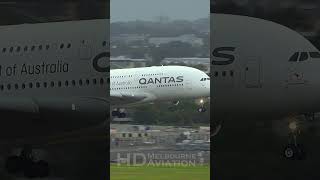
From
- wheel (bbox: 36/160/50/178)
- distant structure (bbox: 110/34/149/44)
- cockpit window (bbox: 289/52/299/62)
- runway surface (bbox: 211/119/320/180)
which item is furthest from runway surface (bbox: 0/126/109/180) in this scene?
cockpit window (bbox: 289/52/299/62)

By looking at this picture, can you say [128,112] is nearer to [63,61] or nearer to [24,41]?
[63,61]

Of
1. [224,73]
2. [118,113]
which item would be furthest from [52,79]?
[224,73]

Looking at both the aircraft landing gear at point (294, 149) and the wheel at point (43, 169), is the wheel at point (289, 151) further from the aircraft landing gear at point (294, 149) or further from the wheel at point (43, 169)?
the wheel at point (43, 169)

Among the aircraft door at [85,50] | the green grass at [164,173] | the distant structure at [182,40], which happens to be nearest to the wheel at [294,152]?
the green grass at [164,173]

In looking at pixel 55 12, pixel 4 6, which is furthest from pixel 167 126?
pixel 4 6

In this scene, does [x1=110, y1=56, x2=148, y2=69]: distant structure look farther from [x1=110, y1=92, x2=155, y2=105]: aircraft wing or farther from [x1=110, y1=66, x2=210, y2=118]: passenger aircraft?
[x1=110, y1=92, x2=155, y2=105]: aircraft wing
